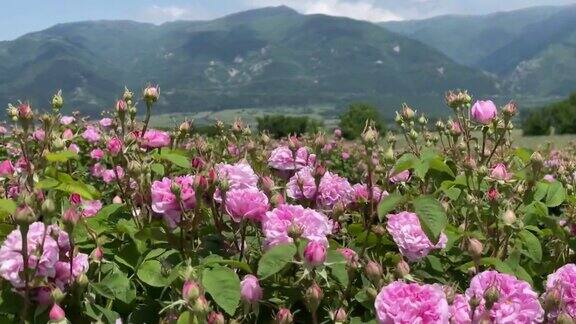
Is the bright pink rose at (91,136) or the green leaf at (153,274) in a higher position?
the green leaf at (153,274)

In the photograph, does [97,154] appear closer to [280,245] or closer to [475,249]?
[280,245]

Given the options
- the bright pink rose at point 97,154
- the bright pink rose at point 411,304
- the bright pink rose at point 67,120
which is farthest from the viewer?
the bright pink rose at point 67,120

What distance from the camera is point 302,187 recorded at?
85.8 inches

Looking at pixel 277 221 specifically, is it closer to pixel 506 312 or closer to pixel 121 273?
pixel 121 273

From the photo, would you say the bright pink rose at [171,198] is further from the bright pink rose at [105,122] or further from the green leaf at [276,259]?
the bright pink rose at [105,122]

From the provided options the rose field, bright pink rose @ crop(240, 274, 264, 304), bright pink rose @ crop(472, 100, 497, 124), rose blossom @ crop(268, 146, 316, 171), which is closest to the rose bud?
the rose field

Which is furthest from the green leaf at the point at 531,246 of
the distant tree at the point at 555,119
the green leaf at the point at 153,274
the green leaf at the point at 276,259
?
the distant tree at the point at 555,119

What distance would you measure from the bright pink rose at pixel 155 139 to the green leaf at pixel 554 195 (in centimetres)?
141

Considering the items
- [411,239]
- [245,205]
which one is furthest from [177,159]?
[411,239]

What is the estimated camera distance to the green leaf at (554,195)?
2236 mm

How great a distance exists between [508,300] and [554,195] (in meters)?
0.84

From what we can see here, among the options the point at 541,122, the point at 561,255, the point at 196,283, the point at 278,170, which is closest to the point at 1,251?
the point at 196,283

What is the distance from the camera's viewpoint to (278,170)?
8.13 ft

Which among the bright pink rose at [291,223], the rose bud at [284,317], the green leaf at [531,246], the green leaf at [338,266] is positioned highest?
the bright pink rose at [291,223]
